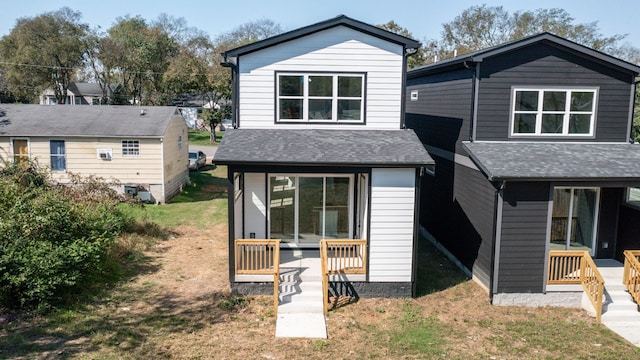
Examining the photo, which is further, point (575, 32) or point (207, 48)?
point (207, 48)

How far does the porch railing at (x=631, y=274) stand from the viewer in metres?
11.3

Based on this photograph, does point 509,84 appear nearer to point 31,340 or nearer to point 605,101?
point 605,101

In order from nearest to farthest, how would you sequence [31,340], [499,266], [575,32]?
[31,340] < [499,266] < [575,32]

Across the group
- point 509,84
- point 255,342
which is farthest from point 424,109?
point 255,342

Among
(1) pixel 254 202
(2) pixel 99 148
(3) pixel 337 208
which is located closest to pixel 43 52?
(2) pixel 99 148

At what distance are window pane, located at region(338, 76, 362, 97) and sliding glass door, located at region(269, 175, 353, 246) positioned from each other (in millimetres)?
2257

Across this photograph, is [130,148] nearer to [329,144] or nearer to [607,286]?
[329,144]

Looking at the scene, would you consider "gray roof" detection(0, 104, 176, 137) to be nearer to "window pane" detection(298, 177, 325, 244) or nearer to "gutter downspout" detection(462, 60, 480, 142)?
"window pane" detection(298, 177, 325, 244)

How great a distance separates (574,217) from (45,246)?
13.0 meters

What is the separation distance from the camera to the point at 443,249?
1578 centimetres

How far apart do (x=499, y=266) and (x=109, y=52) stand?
43.9 m

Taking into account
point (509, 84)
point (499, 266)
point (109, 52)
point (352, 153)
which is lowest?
point (499, 266)

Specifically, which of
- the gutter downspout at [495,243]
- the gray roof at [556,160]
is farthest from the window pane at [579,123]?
the gutter downspout at [495,243]

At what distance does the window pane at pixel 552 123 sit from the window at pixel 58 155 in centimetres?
1943
